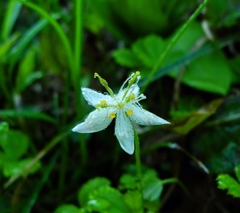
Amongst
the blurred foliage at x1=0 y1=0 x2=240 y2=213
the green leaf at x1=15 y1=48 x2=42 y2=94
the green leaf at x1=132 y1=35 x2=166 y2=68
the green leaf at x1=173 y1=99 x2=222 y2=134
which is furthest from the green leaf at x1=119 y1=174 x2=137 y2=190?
the green leaf at x1=15 y1=48 x2=42 y2=94

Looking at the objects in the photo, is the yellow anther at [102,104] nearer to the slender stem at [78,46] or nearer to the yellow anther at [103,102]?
the yellow anther at [103,102]

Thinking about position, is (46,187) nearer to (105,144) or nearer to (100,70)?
(105,144)

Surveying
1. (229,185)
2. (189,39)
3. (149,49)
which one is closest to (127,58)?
(149,49)

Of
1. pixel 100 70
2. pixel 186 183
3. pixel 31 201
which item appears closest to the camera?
pixel 31 201

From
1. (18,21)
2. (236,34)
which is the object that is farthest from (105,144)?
(18,21)

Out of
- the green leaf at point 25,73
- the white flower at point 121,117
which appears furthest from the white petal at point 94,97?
the green leaf at point 25,73

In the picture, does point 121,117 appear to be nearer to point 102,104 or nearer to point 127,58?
point 102,104
